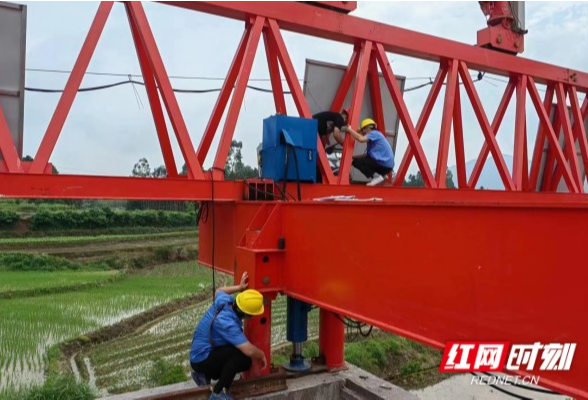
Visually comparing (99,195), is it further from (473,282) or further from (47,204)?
(47,204)

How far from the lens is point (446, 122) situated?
18.0 ft

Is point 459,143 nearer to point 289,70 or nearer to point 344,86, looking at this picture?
point 344,86

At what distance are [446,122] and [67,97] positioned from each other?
4187mm

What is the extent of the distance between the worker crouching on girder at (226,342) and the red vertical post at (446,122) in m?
3.07

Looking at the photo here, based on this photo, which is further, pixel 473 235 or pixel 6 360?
pixel 6 360

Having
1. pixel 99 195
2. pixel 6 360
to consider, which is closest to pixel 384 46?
pixel 99 195

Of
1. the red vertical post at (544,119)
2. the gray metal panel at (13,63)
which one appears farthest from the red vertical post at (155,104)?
the red vertical post at (544,119)

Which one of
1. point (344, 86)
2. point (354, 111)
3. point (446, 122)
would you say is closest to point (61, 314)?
point (344, 86)

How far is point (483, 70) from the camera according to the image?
620cm

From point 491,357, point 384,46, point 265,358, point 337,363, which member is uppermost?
point 384,46

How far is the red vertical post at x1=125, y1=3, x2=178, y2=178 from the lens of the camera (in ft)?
13.2

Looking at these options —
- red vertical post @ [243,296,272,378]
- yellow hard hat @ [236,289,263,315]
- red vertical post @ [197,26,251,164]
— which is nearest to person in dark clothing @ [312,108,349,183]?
red vertical post @ [197,26,251,164]

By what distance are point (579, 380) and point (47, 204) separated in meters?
21.7

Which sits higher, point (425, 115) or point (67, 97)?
point (425, 115)
